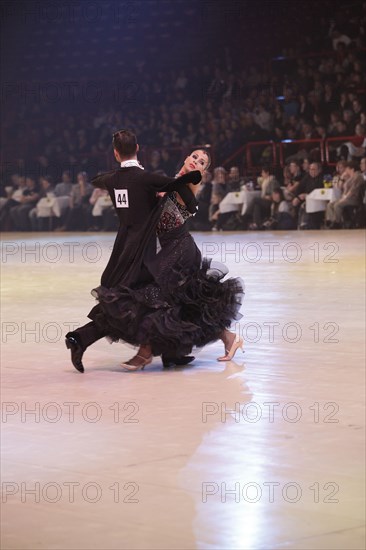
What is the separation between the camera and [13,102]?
78.9ft

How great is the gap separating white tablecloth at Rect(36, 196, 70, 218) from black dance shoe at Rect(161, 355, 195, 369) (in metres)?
15.1

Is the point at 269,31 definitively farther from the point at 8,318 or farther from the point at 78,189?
the point at 8,318

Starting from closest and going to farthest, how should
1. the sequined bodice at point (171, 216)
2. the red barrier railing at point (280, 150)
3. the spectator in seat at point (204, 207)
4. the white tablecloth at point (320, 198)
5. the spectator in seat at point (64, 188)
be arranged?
the sequined bodice at point (171, 216) < the white tablecloth at point (320, 198) < the red barrier railing at point (280, 150) < the spectator in seat at point (204, 207) < the spectator in seat at point (64, 188)

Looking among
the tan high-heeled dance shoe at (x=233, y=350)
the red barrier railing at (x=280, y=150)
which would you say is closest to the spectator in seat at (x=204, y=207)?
the red barrier railing at (x=280, y=150)

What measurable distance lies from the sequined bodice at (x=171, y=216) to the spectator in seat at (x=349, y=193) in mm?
10824

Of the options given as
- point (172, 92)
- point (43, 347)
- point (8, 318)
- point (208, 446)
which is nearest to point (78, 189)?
point (172, 92)

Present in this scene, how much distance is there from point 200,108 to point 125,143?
1592cm

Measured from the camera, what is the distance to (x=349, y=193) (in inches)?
643

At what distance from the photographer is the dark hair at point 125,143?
5602mm

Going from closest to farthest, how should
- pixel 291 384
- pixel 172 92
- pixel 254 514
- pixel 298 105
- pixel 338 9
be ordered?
pixel 254 514 < pixel 291 384 < pixel 298 105 < pixel 338 9 < pixel 172 92

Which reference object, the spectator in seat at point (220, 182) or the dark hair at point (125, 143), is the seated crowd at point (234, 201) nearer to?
the spectator in seat at point (220, 182)

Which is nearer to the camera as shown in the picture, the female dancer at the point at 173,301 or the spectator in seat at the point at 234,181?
the female dancer at the point at 173,301

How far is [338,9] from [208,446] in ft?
58.7

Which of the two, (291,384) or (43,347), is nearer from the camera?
(291,384)
